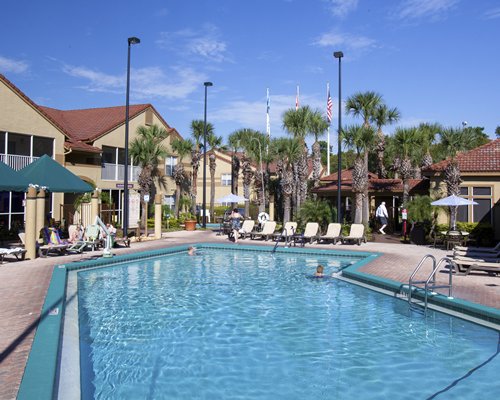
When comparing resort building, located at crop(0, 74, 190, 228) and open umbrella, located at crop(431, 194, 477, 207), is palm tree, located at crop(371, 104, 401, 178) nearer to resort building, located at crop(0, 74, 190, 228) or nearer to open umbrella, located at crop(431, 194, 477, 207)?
open umbrella, located at crop(431, 194, 477, 207)

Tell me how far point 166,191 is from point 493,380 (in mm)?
31734

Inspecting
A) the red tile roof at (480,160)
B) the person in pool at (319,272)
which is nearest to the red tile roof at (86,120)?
the person in pool at (319,272)

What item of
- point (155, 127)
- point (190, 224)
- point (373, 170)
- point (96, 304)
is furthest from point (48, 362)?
point (373, 170)

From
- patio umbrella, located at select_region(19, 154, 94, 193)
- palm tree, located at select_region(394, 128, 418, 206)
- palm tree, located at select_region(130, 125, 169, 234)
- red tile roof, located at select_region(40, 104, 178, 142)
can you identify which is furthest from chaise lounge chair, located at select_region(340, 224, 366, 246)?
red tile roof, located at select_region(40, 104, 178, 142)

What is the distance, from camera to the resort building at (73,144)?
23297 mm

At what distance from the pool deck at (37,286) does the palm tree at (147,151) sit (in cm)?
1140

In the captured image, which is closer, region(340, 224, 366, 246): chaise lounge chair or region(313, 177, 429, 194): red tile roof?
region(340, 224, 366, 246): chaise lounge chair

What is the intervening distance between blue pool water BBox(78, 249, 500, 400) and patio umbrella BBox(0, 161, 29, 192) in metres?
5.88

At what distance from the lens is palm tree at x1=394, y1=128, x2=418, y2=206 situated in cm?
2555

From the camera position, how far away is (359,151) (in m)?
23.3

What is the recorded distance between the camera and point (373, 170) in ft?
149

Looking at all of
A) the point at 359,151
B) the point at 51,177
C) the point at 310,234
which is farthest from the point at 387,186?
the point at 51,177

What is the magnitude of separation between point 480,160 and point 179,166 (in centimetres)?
2125

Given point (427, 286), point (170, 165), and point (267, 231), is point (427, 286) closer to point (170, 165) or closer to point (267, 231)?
point (267, 231)
